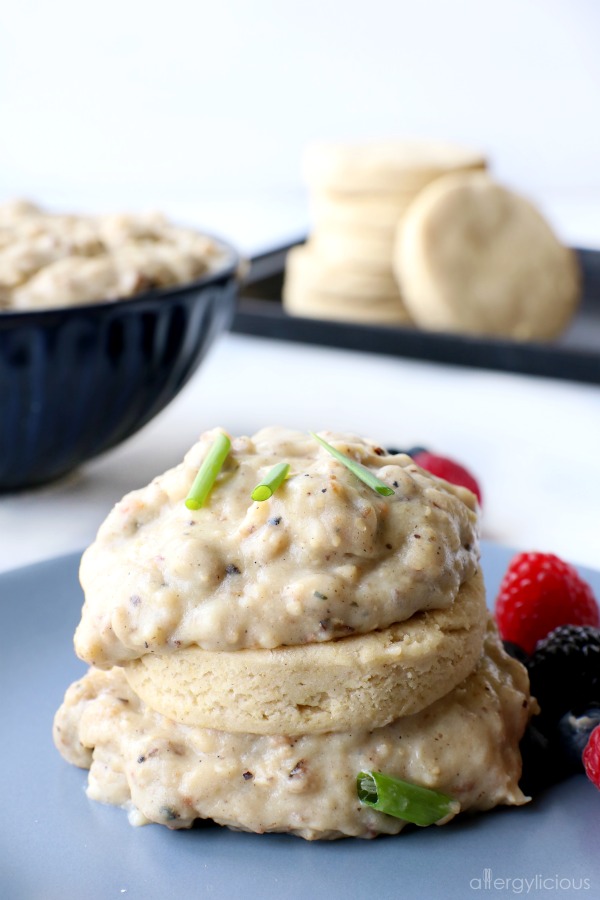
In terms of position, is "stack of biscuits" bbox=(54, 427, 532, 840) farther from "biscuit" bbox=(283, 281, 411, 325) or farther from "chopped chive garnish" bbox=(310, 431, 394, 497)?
"biscuit" bbox=(283, 281, 411, 325)

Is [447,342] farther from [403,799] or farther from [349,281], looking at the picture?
[403,799]

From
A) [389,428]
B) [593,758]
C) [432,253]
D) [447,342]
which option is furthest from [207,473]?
[432,253]

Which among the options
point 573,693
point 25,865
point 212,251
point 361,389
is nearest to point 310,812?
point 25,865

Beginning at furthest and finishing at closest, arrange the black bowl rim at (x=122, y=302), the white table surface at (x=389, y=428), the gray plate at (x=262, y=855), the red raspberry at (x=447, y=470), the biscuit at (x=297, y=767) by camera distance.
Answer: the white table surface at (x=389, y=428) → the red raspberry at (x=447, y=470) → the black bowl rim at (x=122, y=302) → the biscuit at (x=297, y=767) → the gray plate at (x=262, y=855)

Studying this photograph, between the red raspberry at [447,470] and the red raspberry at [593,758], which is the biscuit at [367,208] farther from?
the red raspberry at [593,758]

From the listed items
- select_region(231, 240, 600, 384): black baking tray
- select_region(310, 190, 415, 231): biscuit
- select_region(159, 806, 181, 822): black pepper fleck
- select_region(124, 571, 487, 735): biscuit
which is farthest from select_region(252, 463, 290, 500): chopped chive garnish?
select_region(310, 190, 415, 231): biscuit

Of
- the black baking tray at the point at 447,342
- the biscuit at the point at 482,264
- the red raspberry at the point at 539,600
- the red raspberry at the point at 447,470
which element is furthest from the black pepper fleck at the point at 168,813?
the biscuit at the point at 482,264

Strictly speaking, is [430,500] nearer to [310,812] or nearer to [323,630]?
[323,630]
